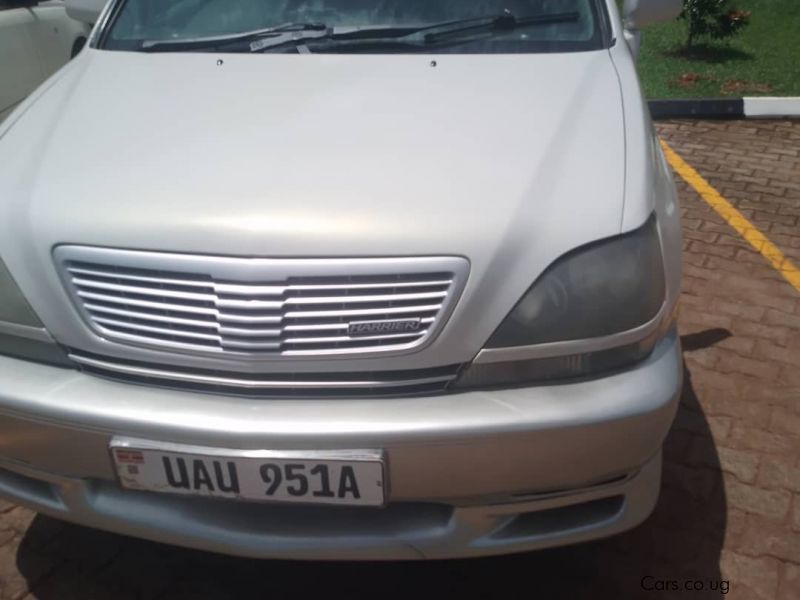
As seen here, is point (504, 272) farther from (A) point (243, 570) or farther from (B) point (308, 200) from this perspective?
(A) point (243, 570)

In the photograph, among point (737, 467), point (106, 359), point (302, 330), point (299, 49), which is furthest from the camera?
point (737, 467)

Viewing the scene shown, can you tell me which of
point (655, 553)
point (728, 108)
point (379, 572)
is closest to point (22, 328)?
point (379, 572)

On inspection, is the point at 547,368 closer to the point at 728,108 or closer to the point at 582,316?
the point at 582,316

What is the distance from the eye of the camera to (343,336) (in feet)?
5.88

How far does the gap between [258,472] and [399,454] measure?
285 mm

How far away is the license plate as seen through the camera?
176cm

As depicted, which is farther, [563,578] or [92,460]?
[563,578]

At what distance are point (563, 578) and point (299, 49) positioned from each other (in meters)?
1.66

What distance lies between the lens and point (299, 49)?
2633 millimetres

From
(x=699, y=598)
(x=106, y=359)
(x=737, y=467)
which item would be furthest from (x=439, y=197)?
(x=737, y=467)

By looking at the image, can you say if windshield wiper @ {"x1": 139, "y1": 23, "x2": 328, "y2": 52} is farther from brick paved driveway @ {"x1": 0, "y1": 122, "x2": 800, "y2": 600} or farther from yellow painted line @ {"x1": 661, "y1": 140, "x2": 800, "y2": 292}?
yellow painted line @ {"x1": 661, "y1": 140, "x2": 800, "y2": 292}

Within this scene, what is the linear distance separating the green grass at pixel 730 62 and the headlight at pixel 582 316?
19.5ft

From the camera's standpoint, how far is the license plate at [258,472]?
1.76 metres

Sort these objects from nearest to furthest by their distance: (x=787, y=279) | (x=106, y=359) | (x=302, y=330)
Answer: (x=302, y=330) → (x=106, y=359) → (x=787, y=279)
